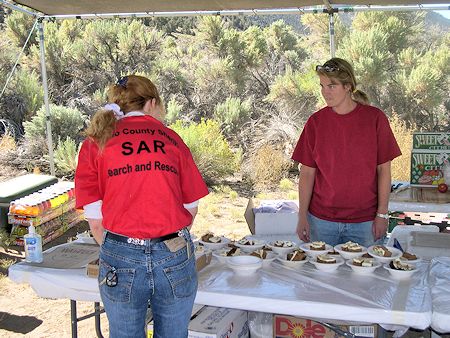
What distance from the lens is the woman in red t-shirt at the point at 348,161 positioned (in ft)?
8.39

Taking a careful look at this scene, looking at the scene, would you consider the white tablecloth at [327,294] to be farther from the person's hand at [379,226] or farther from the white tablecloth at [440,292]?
the person's hand at [379,226]

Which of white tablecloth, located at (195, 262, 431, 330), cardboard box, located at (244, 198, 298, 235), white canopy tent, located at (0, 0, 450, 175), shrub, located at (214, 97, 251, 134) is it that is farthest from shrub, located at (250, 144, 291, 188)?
white tablecloth, located at (195, 262, 431, 330)

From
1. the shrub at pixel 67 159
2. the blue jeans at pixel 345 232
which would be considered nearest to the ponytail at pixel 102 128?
the blue jeans at pixel 345 232

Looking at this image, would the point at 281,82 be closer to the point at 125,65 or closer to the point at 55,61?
the point at 125,65

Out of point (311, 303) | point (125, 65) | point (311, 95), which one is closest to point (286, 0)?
point (311, 303)

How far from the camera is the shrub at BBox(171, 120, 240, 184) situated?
769cm

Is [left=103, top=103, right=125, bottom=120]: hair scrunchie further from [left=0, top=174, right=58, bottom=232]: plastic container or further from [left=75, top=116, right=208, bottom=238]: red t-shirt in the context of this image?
[left=0, top=174, right=58, bottom=232]: plastic container

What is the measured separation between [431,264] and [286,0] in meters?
2.45

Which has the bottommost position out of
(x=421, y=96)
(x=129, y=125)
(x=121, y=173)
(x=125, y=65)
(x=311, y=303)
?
(x=311, y=303)

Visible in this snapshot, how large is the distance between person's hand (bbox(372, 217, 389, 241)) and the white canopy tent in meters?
2.03

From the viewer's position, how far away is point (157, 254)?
171cm

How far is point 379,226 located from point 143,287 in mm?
1345

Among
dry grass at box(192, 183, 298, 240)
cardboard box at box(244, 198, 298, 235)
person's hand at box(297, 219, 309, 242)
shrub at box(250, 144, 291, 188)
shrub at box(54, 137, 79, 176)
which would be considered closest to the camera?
person's hand at box(297, 219, 309, 242)

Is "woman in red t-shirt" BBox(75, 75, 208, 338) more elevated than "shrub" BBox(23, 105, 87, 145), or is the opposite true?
"shrub" BBox(23, 105, 87, 145)
